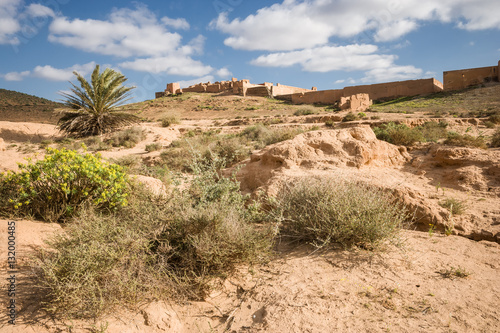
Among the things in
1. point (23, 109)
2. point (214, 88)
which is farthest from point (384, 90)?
point (23, 109)

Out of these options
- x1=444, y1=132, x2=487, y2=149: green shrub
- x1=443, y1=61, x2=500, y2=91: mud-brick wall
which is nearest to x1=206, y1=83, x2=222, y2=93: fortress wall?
x1=443, y1=61, x2=500, y2=91: mud-brick wall

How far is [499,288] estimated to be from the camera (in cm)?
233

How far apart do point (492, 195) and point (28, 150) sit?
14.0 meters

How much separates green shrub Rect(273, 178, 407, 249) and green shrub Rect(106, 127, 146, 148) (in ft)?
34.6

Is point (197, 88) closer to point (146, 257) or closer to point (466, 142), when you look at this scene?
point (466, 142)

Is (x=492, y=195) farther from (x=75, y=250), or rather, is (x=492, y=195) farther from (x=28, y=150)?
(x=28, y=150)

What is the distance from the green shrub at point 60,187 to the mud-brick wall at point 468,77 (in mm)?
34394

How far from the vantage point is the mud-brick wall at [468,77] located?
2694 centimetres

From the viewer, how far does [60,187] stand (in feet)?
11.3

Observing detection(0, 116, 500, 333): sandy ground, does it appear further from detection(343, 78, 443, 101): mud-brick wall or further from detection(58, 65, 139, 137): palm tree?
detection(343, 78, 443, 101): mud-brick wall

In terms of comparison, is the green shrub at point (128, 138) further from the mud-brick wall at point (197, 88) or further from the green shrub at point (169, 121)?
the mud-brick wall at point (197, 88)

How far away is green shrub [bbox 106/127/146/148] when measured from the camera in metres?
12.3

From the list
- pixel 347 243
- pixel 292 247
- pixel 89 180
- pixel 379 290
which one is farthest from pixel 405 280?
pixel 89 180

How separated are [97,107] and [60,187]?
43.2 ft
